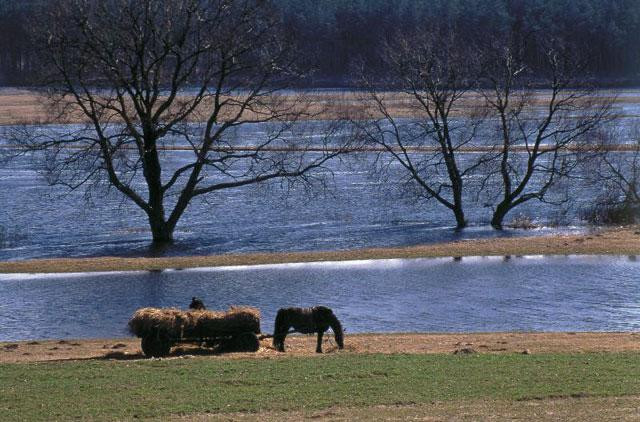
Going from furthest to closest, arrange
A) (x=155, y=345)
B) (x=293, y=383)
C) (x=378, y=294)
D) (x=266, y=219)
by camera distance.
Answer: (x=266, y=219) < (x=378, y=294) < (x=155, y=345) < (x=293, y=383)

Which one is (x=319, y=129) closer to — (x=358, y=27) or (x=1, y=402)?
(x=358, y=27)

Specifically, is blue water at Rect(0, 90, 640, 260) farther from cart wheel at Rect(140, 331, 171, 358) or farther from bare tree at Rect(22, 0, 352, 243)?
cart wheel at Rect(140, 331, 171, 358)

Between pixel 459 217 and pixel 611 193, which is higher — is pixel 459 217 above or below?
below

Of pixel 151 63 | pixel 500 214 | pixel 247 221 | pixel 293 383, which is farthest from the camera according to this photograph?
pixel 247 221

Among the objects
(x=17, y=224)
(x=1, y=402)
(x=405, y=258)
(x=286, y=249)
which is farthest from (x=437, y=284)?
(x=17, y=224)

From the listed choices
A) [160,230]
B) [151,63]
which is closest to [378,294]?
[160,230]

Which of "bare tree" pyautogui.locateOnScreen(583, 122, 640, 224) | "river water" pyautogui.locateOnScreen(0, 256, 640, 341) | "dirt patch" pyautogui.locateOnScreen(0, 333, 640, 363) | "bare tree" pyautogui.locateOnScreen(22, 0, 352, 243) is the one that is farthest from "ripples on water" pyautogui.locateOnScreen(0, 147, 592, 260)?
"dirt patch" pyautogui.locateOnScreen(0, 333, 640, 363)

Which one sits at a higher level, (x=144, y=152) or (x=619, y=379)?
(x=144, y=152)

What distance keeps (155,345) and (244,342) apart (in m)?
1.56

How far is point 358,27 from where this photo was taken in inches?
4567

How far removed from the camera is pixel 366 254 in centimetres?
3422

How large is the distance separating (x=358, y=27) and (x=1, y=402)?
105m

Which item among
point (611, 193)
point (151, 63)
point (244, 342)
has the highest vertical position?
point (151, 63)

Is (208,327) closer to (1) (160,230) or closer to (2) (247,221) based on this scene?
(1) (160,230)
